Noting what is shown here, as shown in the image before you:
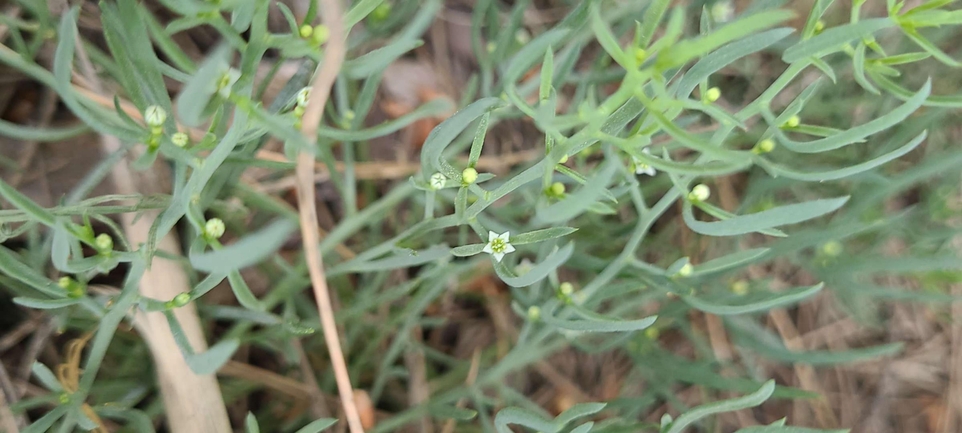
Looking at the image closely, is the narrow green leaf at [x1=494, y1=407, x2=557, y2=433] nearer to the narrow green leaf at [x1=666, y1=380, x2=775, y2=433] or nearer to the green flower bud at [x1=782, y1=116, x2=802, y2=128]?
the narrow green leaf at [x1=666, y1=380, x2=775, y2=433]

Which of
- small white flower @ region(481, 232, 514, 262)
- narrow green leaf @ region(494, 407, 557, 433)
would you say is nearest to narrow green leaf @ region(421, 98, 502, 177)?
small white flower @ region(481, 232, 514, 262)

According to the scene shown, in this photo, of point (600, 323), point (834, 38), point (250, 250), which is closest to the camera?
point (250, 250)

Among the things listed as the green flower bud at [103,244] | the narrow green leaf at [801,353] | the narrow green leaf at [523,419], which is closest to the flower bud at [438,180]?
the narrow green leaf at [523,419]

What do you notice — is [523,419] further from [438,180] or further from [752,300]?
[752,300]

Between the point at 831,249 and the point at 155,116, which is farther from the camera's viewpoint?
the point at 831,249

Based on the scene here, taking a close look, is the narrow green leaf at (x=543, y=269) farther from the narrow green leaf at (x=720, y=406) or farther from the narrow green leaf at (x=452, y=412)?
the narrow green leaf at (x=452, y=412)

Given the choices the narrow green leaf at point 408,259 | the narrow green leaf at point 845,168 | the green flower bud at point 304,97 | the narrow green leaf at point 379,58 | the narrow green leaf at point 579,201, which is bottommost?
the narrow green leaf at point 845,168

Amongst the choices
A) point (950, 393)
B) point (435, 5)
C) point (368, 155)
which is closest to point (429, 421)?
point (368, 155)

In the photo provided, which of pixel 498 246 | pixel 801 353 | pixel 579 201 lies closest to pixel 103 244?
pixel 498 246
